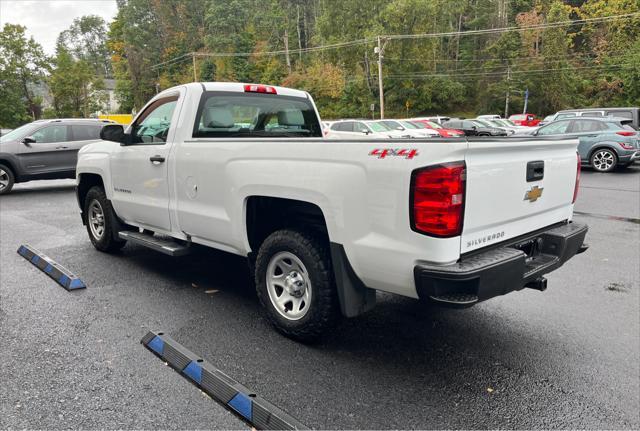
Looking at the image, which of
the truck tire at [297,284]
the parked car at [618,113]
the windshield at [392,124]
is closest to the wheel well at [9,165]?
the truck tire at [297,284]

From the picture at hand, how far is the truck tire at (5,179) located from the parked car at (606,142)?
50.0 feet

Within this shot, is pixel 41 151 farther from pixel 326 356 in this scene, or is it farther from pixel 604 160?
pixel 604 160

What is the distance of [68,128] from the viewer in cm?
1271

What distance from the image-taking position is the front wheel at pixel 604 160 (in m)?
15.0

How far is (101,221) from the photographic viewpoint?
20.5 ft

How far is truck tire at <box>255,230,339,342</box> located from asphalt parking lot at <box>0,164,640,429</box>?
0.20m

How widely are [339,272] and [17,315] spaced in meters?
3.04

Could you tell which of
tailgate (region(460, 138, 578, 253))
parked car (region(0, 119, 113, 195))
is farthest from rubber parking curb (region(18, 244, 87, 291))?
parked car (region(0, 119, 113, 195))

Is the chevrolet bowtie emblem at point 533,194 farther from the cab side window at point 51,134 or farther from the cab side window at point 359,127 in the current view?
the cab side window at point 359,127

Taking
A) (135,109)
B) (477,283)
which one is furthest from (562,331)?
(135,109)

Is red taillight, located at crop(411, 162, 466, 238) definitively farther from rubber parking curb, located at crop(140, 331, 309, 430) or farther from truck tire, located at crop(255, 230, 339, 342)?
rubber parking curb, located at crop(140, 331, 309, 430)

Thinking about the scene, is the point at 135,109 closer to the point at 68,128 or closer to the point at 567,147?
the point at 68,128

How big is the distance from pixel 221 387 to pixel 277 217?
1450 mm

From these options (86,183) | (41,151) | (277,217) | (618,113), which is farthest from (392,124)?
(277,217)
